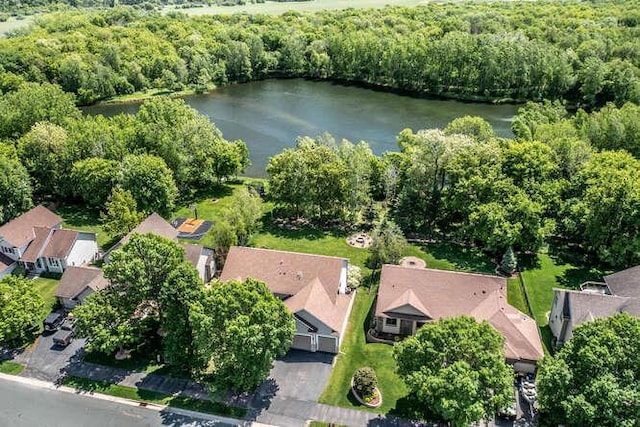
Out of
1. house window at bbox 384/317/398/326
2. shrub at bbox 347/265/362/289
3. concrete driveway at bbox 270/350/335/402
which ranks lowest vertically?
concrete driveway at bbox 270/350/335/402

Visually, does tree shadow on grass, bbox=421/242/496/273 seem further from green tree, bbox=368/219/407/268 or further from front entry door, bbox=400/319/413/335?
front entry door, bbox=400/319/413/335

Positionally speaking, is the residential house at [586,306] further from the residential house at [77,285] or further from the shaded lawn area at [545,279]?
the residential house at [77,285]

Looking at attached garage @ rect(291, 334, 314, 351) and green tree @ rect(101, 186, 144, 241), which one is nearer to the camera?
attached garage @ rect(291, 334, 314, 351)

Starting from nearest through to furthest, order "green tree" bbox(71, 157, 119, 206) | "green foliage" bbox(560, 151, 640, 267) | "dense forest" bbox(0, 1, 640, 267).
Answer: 1. "green foliage" bbox(560, 151, 640, 267)
2. "dense forest" bbox(0, 1, 640, 267)
3. "green tree" bbox(71, 157, 119, 206)

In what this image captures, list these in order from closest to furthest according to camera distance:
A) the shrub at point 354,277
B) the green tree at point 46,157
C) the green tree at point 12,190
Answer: the shrub at point 354,277
the green tree at point 12,190
the green tree at point 46,157

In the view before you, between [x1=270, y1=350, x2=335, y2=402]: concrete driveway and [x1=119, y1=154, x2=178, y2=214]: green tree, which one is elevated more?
[x1=119, y1=154, x2=178, y2=214]: green tree

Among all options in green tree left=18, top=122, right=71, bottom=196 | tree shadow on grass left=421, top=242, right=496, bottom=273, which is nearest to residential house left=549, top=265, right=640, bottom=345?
tree shadow on grass left=421, top=242, right=496, bottom=273

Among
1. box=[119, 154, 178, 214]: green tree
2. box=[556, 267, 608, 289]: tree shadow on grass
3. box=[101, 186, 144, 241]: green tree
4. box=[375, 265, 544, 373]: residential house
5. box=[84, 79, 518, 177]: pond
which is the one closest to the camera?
box=[375, 265, 544, 373]: residential house

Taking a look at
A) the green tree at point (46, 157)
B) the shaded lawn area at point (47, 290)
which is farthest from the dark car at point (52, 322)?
the green tree at point (46, 157)
